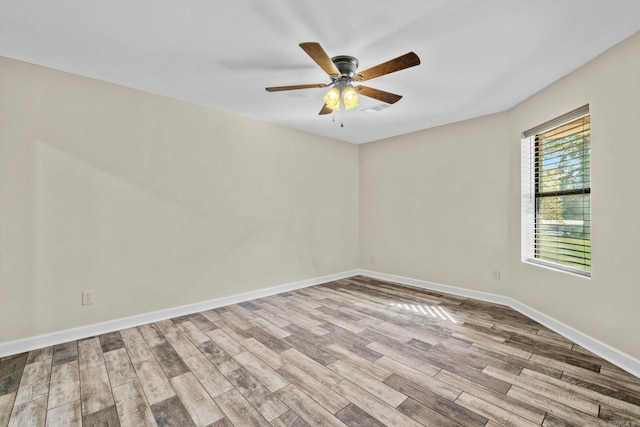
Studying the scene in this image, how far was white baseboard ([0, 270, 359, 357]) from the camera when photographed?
248 cm

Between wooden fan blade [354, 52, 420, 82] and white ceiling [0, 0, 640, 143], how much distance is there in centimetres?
24

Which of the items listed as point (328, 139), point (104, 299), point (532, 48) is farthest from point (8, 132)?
point (532, 48)

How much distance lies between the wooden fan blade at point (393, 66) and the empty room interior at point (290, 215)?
28 mm

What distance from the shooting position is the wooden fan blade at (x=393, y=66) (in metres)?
1.89

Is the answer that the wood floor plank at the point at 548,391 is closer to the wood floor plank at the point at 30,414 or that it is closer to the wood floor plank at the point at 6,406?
the wood floor plank at the point at 30,414

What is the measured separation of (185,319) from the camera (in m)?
3.24

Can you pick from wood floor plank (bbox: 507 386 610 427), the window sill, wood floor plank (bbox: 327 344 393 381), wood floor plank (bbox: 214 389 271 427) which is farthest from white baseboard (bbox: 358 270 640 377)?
wood floor plank (bbox: 214 389 271 427)

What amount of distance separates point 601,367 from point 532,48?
251cm

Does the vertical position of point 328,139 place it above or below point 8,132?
above

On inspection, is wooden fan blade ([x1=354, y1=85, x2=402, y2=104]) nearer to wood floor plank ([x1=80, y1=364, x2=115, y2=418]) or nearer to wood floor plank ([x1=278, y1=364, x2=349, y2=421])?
wood floor plank ([x1=278, y1=364, x2=349, y2=421])

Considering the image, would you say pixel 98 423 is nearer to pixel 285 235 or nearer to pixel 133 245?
pixel 133 245

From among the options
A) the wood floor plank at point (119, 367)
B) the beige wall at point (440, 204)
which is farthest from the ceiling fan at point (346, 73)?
the wood floor plank at point (119, 367)

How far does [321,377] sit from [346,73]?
2.39m

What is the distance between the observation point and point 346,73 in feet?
8.01
